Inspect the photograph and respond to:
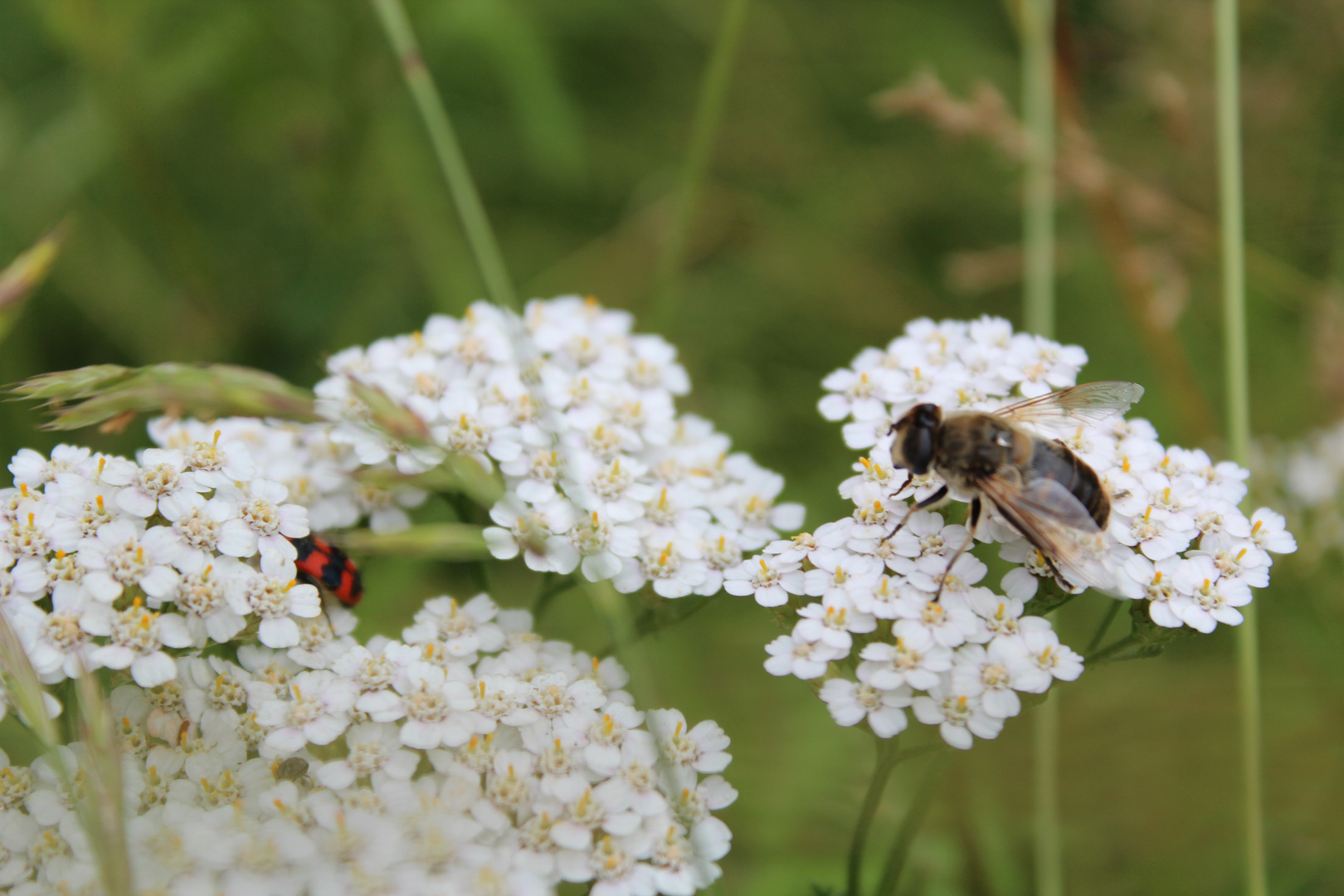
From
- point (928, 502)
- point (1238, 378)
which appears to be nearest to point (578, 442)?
point (928, 502)

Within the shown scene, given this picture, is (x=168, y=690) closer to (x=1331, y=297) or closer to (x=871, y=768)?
(x=871, y=768)

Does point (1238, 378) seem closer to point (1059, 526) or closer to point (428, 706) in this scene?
point (1059, 526)

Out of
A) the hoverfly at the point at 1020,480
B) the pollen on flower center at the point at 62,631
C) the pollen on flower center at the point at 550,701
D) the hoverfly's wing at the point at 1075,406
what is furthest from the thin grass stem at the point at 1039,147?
the pollen on flower center at the point at 62,631

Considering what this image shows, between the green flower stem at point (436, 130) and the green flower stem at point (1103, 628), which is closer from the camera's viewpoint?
the green flower stem at point (1103, 628)

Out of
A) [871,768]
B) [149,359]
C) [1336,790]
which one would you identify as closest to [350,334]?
[149,359]

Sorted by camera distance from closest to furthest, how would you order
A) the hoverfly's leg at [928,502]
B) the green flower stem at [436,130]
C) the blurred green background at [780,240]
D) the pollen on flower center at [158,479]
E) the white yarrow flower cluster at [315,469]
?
1. the pollen on flower center at [158,479]
2. the hoverfly's leg at [928,502]
3. the white yarrow flower cluster at [315,469]
4. the green flower stem at [436,130]
5. the blurred green background at [780,240]

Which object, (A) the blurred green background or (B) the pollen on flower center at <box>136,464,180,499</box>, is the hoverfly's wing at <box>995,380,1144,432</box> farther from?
(B) the pollen on flower center at <box>136,464,180,499</box>

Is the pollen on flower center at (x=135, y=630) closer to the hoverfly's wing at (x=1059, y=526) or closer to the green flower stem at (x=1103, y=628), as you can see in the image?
the hoverfly's wing at (x=1059, y=526)
